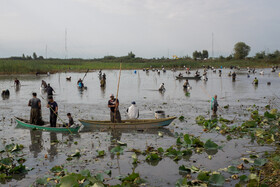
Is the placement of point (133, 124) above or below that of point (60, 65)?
below

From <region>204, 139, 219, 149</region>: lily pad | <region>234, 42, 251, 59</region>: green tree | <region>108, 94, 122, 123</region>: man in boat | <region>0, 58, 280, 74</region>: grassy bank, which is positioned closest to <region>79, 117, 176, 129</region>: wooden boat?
<region>108, 94, 122, 123</region>: man in boat

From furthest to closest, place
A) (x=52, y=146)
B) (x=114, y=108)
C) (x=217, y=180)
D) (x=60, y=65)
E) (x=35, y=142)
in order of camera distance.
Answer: (x=60, y=65) < (x=114, y=108) < (x=35, y=142) < (x=52, y=146) < (x=217, y=180)

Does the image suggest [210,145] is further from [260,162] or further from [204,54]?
[204,54]

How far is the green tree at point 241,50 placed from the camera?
130 meters

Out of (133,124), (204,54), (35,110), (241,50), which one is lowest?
(133,124)

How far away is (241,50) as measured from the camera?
131625 millimetres

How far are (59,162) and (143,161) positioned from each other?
313 cm

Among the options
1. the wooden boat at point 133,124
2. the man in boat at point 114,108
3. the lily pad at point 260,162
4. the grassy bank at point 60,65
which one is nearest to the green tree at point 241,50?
the grassy bank at point 60,65

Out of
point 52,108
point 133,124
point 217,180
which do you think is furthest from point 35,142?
point 217,180

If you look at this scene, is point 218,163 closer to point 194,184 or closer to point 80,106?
point 194,184

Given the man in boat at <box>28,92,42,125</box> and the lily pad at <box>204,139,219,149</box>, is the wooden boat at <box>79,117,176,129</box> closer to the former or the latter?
the man in boat at <box>28,92,42,125</box>

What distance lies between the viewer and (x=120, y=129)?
1488 centimetres

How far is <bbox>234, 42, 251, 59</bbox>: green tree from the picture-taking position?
130m

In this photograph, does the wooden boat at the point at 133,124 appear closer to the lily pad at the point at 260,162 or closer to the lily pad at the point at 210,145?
the lily pad at the point at 210,145
